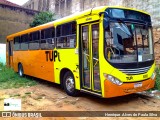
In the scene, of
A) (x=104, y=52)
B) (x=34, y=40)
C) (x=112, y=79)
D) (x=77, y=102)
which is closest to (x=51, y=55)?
(x=34, y=40)

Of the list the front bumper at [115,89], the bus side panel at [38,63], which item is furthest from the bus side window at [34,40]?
the front bumper at [115,89]

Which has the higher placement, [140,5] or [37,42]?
[140,5]

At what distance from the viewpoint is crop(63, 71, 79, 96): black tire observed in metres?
7.46

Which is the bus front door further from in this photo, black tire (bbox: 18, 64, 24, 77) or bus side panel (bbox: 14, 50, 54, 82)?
black tire (bbox: 18, 64, 24, 77)

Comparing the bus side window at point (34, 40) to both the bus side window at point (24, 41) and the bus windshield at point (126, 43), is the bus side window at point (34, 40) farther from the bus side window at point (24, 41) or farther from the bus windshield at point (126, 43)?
the bus windshield at point (126, 43)

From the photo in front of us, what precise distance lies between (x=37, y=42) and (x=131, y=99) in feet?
16.4

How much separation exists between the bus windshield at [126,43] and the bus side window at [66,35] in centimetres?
161

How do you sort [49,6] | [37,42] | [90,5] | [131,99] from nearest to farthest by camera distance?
[131,99] → [37,42] → [90,5] → [49,6]

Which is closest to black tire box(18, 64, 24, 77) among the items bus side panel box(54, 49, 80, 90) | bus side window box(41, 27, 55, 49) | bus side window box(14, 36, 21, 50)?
bus side window box(14, 36, 21, 50)

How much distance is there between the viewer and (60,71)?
318 inches

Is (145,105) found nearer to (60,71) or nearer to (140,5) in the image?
(60,71)

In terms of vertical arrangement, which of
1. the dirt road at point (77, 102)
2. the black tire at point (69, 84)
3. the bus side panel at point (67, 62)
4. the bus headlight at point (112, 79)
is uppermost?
the bus side panel at point (67, 62)

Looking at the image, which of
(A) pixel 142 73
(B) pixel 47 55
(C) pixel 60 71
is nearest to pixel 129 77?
(A) pixel 142 73

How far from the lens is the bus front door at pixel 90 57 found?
20.8ft
